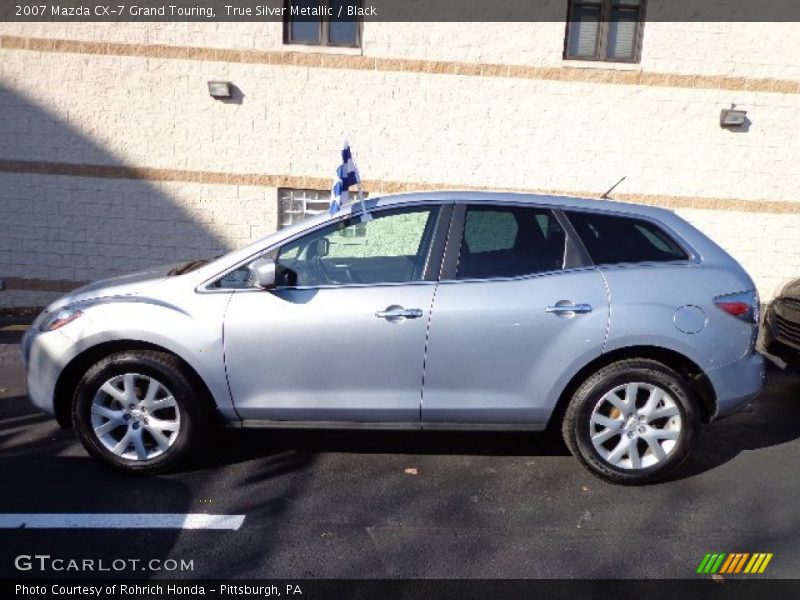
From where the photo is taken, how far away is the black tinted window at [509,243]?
3.82 meters

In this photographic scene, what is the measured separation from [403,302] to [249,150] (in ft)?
17.5

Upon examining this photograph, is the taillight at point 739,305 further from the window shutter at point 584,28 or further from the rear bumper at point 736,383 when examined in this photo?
the window shutter at point 584,28

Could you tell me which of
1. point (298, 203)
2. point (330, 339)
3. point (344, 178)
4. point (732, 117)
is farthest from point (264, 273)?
point (732, 117)

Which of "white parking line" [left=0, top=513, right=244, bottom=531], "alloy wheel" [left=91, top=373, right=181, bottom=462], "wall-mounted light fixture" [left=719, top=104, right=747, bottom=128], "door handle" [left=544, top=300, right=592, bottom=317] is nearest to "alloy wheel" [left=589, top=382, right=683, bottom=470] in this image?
"door handle" [left=544, top=300, right=592, bottom=317]

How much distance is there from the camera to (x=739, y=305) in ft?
12.4

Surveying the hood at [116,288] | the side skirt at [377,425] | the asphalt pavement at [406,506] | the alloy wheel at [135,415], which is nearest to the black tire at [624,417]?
the asphalt pavement at [406,506]

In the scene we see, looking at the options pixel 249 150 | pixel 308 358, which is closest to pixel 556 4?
pixel 249 150

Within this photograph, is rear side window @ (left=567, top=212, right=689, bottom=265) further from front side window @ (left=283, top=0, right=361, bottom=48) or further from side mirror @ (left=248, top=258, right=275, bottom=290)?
front side window @ (left=283, top=0, right=361, bottom=48)

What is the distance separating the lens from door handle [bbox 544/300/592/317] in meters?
3.71

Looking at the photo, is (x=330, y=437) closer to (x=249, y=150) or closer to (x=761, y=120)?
(x=249, y=150)

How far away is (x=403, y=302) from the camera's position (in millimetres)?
3693

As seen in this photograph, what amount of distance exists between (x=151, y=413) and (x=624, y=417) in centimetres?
273

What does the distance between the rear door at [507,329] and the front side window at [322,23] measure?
5.31m

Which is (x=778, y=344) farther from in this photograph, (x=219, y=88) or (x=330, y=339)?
(x=219, y=88)
